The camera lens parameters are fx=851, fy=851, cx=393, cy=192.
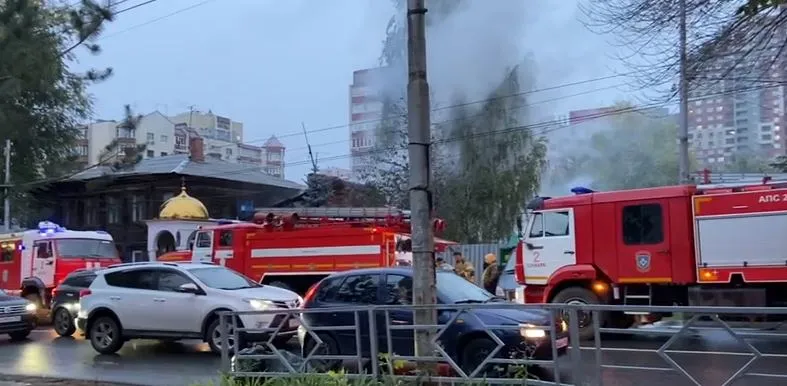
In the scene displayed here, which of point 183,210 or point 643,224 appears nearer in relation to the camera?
point 643,224

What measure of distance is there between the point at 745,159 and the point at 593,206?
2989 centimetres

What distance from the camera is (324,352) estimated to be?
312 inches

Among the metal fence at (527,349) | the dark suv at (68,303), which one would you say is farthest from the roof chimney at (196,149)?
the metal fence at (527,349)

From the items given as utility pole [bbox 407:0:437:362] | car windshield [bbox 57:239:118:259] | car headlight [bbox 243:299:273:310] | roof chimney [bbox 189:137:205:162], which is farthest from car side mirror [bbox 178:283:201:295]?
roof chimney [bbox 189:137:205:162]

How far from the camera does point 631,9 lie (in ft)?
36.5

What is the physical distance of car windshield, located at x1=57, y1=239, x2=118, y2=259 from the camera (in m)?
23.6

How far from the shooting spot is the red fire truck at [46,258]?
23.4 m

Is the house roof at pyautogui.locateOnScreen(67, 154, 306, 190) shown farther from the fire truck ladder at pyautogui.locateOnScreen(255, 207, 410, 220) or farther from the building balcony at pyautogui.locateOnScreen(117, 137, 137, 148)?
the building balcony at pyautogui.locateOnScreen(117, 137, 137, 148)

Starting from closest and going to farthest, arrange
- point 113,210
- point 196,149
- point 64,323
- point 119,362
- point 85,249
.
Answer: point 119,362 < point 64,323 < point 85,249 < point 113,210 < point 196,149

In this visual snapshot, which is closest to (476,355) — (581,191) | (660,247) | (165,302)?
(660,247)

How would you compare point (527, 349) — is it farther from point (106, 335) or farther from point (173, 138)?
point (173, 138)

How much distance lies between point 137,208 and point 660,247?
3513 centimetres

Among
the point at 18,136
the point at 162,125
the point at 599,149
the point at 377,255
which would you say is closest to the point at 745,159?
the point at 599,149

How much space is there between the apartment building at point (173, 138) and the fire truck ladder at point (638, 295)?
9.46m
